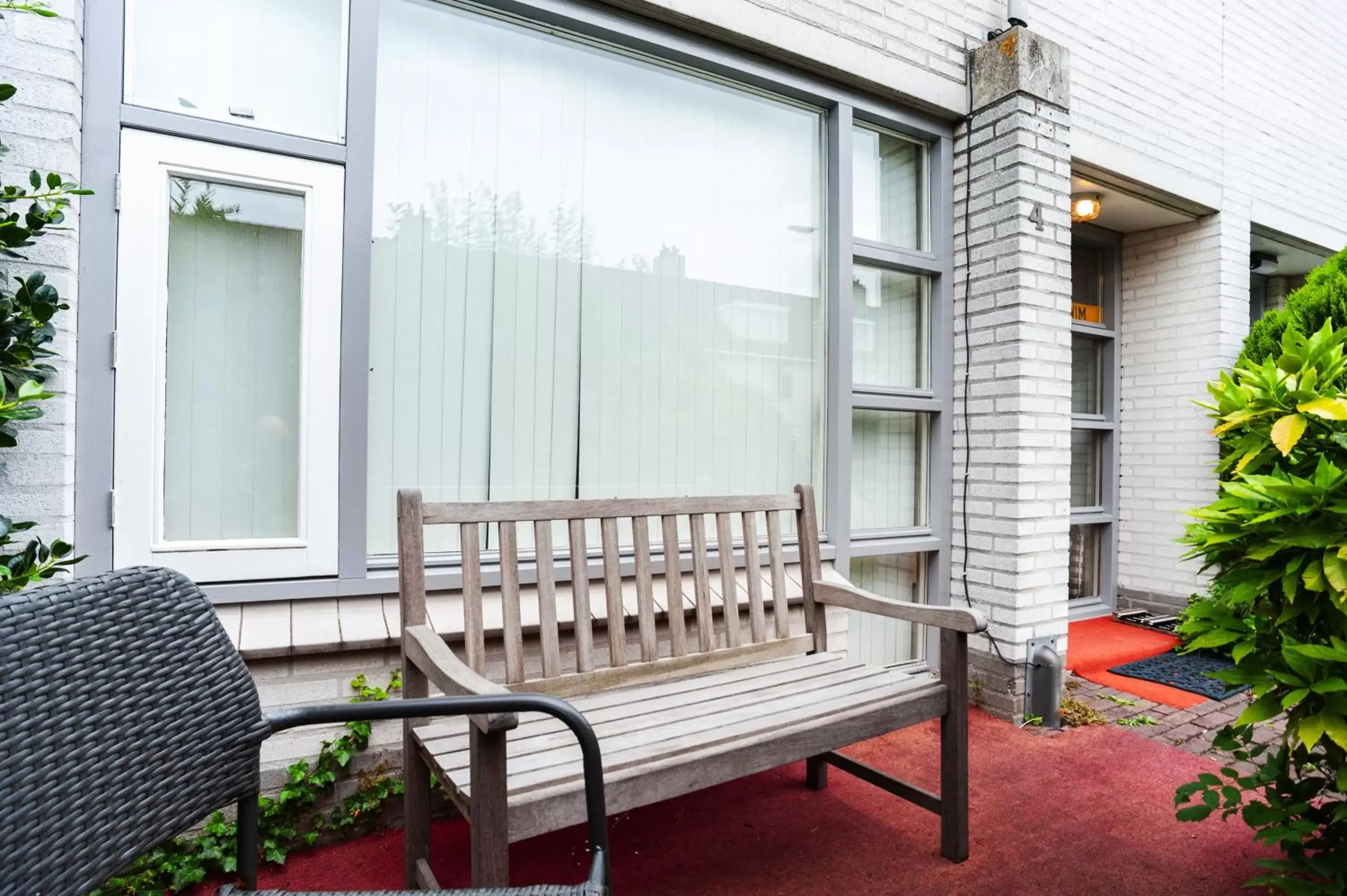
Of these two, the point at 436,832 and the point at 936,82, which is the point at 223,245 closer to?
the point at 436,832

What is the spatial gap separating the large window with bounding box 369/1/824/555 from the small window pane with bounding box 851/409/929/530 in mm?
280

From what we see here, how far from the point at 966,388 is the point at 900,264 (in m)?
0.64

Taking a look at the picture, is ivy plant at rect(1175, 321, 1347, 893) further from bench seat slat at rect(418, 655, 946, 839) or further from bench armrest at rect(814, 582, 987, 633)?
bench seat slat at rect(418, 655, 946, 839)

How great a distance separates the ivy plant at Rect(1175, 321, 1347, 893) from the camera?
4.98ft

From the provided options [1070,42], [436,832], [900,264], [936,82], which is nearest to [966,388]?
[900,264]

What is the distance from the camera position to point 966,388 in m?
3.31

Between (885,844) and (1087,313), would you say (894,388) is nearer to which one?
(885,844)

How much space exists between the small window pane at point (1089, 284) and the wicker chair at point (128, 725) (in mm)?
4827

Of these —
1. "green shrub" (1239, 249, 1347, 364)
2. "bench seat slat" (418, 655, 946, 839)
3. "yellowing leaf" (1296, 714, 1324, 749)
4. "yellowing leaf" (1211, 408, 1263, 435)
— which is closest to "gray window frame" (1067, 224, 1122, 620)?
"green shrub" (1239, 249, 1347, 364)

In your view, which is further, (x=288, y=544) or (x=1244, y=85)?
(x=1244, y=85)

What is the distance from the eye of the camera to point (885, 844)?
215cm

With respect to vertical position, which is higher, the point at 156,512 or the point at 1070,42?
the point at 1070,42

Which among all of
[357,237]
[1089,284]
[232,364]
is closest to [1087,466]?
[1089,284]

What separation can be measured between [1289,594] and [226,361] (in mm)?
2730
